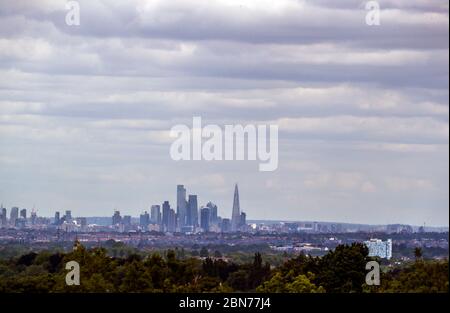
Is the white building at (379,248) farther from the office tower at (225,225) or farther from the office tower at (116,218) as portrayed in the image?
the office tower at (116,218)

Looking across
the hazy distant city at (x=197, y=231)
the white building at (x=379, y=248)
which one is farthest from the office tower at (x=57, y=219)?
the white building at (x=379, y=248)

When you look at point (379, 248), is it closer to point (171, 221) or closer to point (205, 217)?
point (205, 217)

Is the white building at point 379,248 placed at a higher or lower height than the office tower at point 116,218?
lower

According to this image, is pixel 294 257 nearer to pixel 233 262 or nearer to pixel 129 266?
pixel 233 262

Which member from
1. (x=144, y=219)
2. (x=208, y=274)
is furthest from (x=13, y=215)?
(x=208, y=274)

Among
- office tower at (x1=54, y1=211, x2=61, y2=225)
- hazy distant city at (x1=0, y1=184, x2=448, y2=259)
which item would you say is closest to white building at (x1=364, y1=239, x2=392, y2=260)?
hazy distant city at (x1=0, y1=184, x2=448, y2=259)

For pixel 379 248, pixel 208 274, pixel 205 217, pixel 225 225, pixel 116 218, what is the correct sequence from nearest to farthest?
pixel 208 274, pixel 379 248, pixel 205 217, pixel 116 218, pixel 225 225
